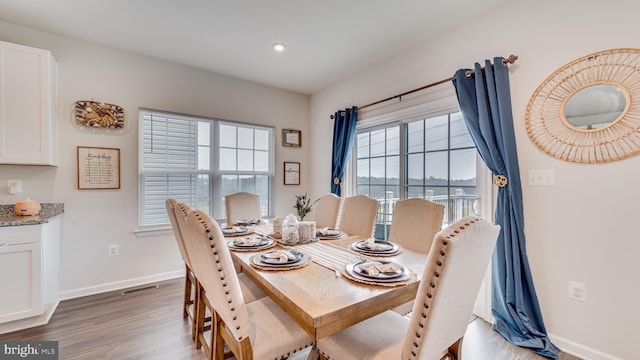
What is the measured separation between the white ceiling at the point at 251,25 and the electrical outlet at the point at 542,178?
137 centimetres

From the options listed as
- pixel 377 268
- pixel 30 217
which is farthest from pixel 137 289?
pixel 377 268

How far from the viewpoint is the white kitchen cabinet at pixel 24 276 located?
2.03 m

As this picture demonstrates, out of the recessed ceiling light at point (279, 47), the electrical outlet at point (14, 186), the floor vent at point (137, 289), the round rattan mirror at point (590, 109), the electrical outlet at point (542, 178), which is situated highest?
the recessed ceiling light at point (279, 47)

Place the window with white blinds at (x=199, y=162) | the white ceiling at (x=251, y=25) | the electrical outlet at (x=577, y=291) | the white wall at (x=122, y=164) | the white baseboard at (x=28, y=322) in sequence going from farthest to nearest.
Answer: the window with white blinds at (x=199, y=162) < the white wall at (x=122, y=164) < the white ceiling at (x=251, y=25) < the white baseboard at (x=28, y=322) < the electrical outlet at (x=577, y=291)

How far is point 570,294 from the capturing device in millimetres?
1888

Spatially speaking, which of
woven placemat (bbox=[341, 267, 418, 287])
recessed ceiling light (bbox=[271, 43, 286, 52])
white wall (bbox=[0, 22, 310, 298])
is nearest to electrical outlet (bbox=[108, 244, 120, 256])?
white wall (bbox=[0, 22, 310, 298])

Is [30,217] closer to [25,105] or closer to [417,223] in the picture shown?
[25,105]

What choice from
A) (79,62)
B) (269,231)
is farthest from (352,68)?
(79,62)

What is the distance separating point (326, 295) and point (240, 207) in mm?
2066

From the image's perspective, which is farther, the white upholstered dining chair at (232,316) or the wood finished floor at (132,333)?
the wood finished floor at (132,333)

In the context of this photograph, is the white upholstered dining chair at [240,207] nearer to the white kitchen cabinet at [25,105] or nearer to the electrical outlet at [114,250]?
the electrical outlet at [114,250]

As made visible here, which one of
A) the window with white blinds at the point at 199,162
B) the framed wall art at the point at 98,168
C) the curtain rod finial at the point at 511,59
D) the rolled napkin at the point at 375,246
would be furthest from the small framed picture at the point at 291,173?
the curtain rod finial at the point at 511,59

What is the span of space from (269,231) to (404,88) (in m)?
2.07

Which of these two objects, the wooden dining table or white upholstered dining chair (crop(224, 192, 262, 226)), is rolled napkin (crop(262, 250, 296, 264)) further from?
white upholstered dining chair (crop(224, 192, 262, 226))
